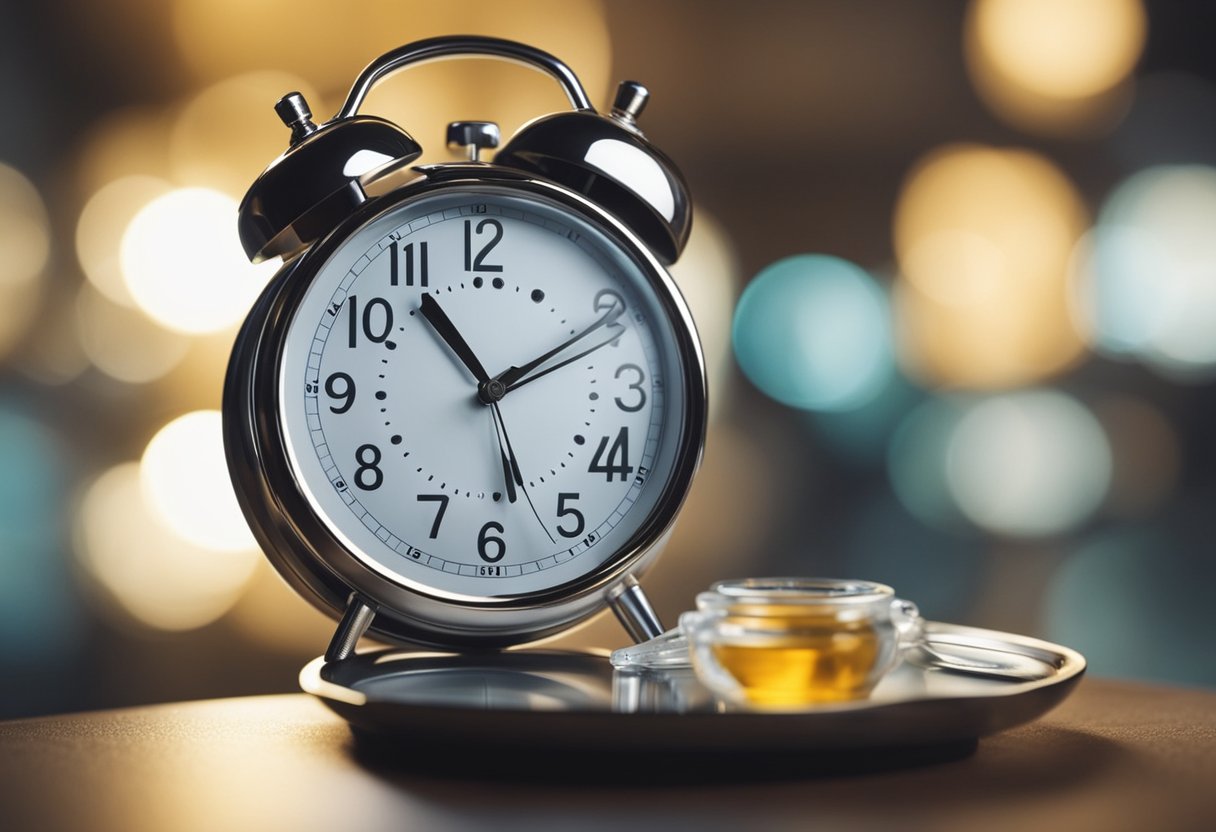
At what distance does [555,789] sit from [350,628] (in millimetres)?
206

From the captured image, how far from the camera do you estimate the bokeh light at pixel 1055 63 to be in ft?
9.62

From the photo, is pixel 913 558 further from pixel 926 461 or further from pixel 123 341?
pixel 123 341

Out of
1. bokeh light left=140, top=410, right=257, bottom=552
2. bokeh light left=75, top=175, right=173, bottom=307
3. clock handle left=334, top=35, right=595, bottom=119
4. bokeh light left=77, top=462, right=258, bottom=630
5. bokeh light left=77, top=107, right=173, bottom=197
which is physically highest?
bokeh light left=77, top=107, right=173, bottom=197

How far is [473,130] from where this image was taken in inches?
31.9

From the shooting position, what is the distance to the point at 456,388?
0.75 meters

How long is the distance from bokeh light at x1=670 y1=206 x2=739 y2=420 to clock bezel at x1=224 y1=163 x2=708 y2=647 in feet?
6.73

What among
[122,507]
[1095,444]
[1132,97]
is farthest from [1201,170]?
[122,507]

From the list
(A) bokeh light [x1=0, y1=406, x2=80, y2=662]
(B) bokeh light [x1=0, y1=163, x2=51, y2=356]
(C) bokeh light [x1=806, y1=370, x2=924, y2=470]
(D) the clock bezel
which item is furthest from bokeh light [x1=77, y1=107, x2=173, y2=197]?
(D) the clock bezel

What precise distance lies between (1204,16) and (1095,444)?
3.41 ft

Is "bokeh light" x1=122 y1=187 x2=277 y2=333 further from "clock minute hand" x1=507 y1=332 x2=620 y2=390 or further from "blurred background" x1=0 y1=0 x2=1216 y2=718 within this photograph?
"clock minute hand" x1=507 y1=332 x2=620 y2=390

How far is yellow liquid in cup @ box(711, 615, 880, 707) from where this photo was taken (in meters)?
0.59

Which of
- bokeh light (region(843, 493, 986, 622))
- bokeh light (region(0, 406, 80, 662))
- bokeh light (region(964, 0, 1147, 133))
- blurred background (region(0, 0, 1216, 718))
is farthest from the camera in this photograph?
bokeh light (region(964, 0, 1147, 133))

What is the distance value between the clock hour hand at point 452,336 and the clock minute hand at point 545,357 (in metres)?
0.01

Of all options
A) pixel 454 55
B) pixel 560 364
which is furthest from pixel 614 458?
pixel 454 55
